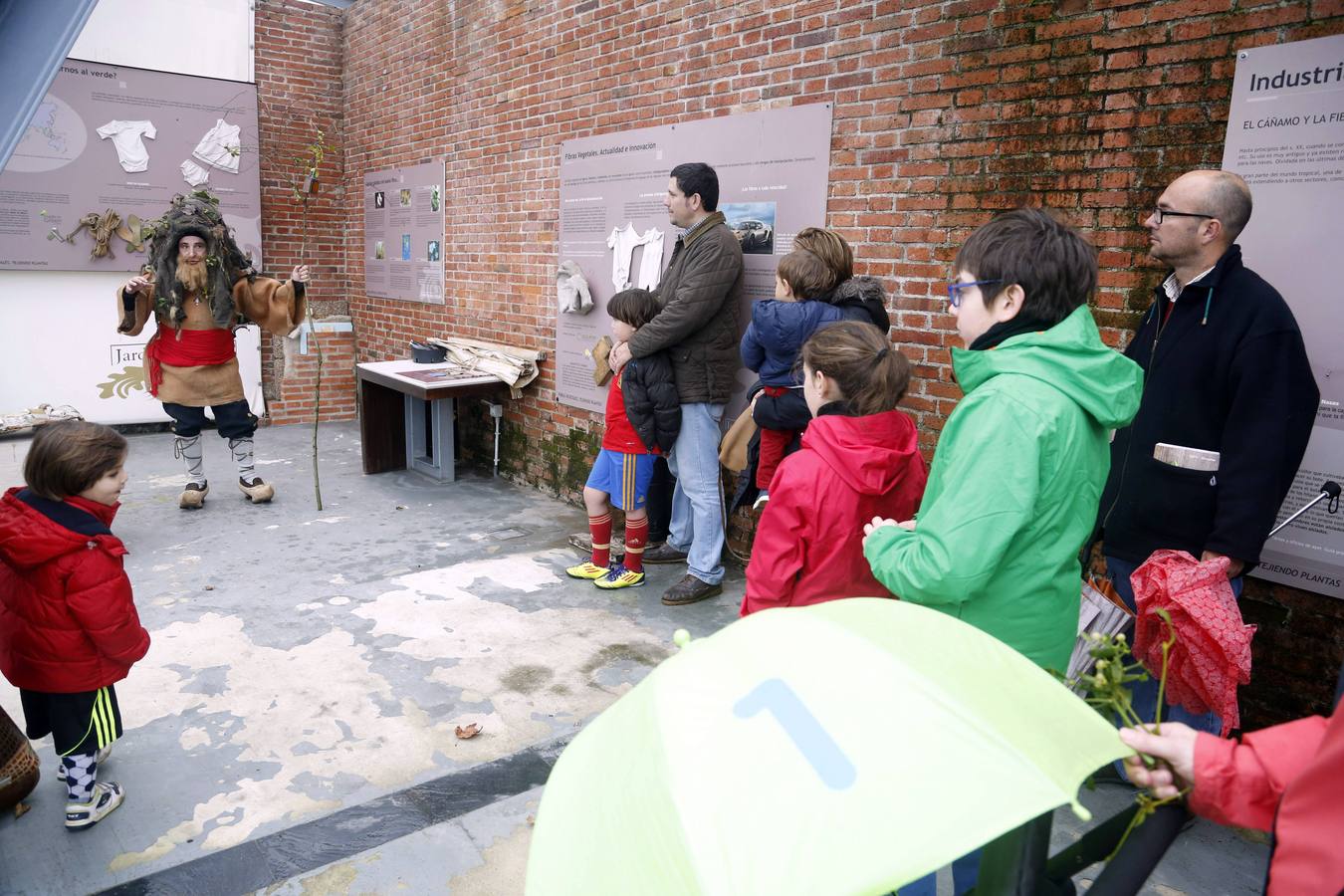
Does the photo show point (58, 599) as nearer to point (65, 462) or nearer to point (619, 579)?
point (65, 462)

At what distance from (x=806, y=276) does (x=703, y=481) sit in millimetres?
1289

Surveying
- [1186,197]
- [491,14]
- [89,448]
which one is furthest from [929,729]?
[491,14]

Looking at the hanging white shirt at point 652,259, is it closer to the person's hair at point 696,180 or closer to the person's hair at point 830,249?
the person's hair at point 696,180

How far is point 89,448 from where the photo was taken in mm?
2584

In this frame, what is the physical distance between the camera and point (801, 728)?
0.87m

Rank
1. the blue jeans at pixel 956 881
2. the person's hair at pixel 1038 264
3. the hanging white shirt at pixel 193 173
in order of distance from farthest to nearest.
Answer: the hanging white shirt at pixel 193 173 → the blue jeans at pixel 956 881 → the person's hair at pixel 1038 264

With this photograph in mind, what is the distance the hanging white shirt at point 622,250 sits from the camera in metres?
5.55

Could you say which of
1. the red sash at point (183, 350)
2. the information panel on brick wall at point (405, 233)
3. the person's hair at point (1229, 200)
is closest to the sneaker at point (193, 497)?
the red sash at point (183, 350)

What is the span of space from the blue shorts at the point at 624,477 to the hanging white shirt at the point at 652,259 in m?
1.16

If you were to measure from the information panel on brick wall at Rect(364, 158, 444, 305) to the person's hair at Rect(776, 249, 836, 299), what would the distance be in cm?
457

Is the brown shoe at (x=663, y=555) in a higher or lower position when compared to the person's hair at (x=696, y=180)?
lower

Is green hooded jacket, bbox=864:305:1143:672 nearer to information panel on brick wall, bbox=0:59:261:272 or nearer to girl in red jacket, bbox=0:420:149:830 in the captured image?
girl in red jacket, bbox=0:420:149:830

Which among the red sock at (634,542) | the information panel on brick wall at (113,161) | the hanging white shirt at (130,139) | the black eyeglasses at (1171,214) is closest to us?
the black eyeglasses at (1171,214)

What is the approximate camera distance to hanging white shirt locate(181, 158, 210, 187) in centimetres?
830
